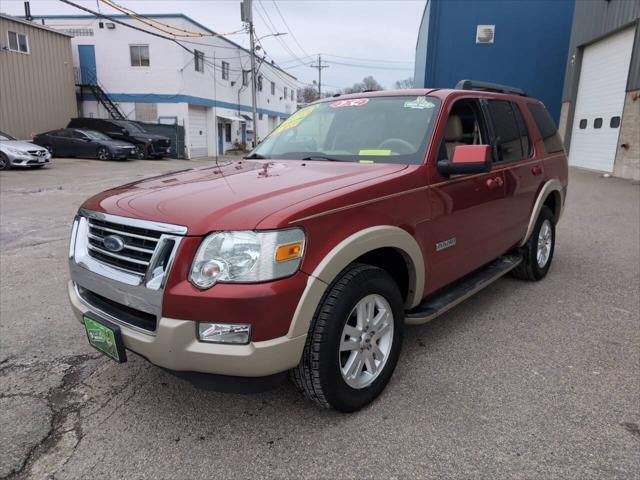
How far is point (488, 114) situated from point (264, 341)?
114 inches

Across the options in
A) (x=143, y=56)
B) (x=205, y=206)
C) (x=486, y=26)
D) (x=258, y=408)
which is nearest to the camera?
(x=205, y=206)

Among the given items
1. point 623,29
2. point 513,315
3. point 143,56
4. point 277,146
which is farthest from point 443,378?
point 143,56

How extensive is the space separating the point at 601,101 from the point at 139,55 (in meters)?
24.8

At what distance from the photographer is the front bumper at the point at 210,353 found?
83.4 inches

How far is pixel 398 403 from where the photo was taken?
2.76 metres

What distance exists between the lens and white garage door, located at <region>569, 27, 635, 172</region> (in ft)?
52.2

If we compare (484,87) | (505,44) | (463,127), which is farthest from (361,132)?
(505,44)

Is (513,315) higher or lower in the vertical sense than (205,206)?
lower

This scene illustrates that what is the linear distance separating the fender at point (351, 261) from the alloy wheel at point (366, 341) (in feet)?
0.92

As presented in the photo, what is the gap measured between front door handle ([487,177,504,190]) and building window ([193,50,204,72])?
96.5 feet

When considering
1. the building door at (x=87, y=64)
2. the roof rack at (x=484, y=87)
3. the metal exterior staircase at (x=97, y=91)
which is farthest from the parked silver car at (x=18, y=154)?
the roof rack at (x=484, y=87)

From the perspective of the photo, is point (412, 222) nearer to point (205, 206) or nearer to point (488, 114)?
point (205, 206)

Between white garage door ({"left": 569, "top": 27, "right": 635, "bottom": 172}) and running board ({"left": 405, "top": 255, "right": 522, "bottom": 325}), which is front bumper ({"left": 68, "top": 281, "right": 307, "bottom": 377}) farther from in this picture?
white garage door ({"left": 569, "top": 27, "right": 635, "bottom": 172})

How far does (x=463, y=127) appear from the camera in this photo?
12.3ft
